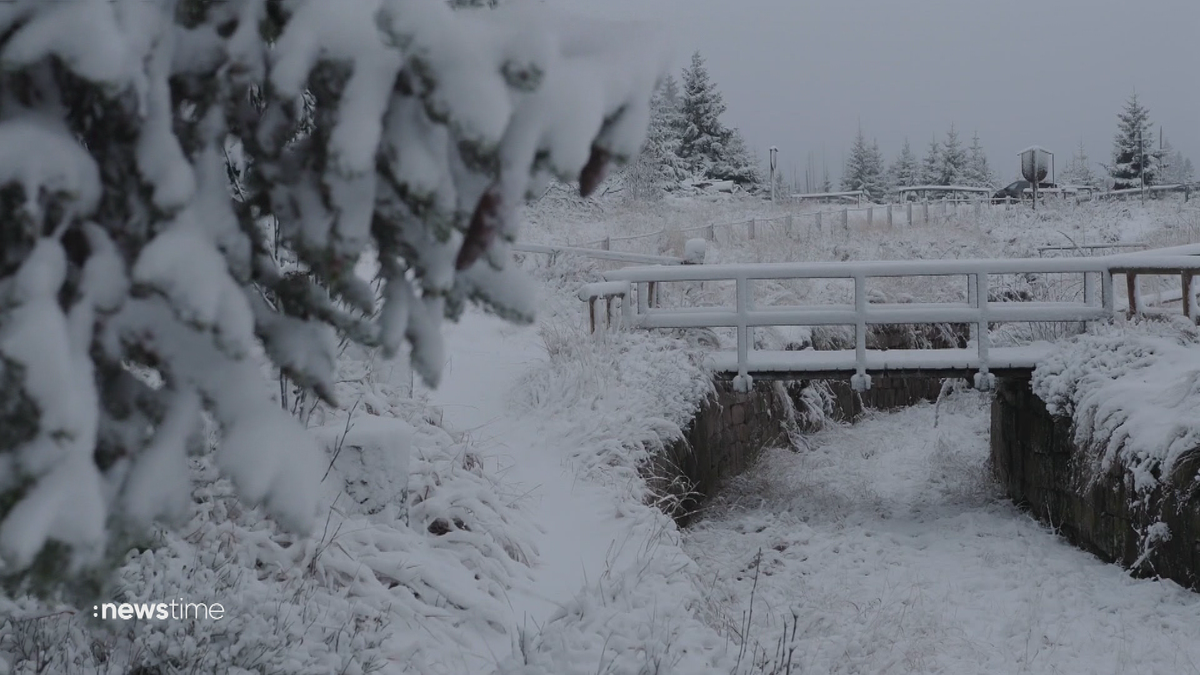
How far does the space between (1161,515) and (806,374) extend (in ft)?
10.2

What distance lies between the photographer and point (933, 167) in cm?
5172

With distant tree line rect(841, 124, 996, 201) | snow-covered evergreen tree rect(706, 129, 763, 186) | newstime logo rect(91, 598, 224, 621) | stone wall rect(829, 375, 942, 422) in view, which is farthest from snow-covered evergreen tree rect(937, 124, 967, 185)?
newstime logo rect(91, 598, 224, 621)

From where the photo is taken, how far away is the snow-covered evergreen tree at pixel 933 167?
5105cm

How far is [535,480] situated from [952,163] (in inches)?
1945

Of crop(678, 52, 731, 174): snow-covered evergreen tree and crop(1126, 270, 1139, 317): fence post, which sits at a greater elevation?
crop(678, 52, 731, 174): snow-covered evergreen tree

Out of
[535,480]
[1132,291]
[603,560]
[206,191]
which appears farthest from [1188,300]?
[206,191]

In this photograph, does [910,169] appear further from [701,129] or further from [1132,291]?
[1132,291]

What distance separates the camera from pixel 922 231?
19.1m

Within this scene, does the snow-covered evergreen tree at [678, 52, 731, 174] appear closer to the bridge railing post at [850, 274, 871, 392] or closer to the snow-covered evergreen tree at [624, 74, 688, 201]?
the snow-covered evergreen tree at [624, 74, 688, 201]

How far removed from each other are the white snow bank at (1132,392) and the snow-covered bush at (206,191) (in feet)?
18.2

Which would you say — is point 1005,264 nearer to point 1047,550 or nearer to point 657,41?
point 1047,550

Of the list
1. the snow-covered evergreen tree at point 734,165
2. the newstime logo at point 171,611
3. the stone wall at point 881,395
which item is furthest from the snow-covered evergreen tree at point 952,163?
the newstime logo at point 171,611

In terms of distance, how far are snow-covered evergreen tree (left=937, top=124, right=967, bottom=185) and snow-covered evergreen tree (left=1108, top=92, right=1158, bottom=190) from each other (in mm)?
9236

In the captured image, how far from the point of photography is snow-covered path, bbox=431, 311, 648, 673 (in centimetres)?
436
